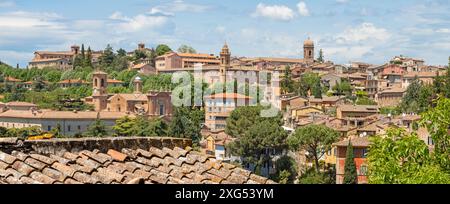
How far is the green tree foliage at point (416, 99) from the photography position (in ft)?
161

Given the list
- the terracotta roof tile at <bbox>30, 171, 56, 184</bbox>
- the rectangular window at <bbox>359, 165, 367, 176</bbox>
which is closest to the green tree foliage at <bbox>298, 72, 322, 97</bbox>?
the rectangular window at <bbox>359, 165, 367, 176</bbox>

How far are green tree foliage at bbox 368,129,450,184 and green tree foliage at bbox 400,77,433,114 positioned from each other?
124ft

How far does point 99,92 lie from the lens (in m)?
67.6

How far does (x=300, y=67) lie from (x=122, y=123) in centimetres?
3464

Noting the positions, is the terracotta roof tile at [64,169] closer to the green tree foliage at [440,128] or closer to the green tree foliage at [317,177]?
the green tree foliage at [440,128]

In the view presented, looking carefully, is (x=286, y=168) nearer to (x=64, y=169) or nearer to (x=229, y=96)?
(x=229, y=96)

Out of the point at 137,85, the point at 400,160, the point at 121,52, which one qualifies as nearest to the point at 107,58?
the point at 121,52

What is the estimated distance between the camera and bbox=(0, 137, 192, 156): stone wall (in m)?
4.29

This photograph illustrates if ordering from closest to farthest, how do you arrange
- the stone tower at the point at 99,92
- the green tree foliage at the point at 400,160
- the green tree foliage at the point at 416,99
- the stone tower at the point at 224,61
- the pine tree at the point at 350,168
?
the green tree foliage at the point at 400,160
the pine tree at the point at 350,168
the green tree foliage at the point at 416,99
the stone tower at the point at 99,92
the stone tower at the point at 224,61

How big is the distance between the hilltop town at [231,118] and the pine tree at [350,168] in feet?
0.15

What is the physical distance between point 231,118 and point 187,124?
5.98 metres

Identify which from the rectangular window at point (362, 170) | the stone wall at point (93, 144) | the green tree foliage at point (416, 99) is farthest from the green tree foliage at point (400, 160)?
the green tree foliage at point (416, 99)

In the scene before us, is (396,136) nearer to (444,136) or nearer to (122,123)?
(444,136)

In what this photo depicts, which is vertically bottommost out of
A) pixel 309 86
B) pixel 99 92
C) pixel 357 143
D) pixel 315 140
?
pixel 315 140
